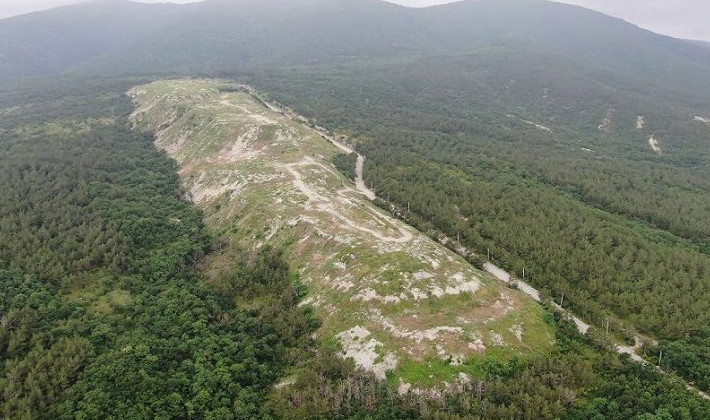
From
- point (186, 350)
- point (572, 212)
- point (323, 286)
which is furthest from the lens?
point (572, 212)

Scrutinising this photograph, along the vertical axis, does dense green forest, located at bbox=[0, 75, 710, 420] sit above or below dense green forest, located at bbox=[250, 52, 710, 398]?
above

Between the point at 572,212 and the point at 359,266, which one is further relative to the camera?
the point at 572,212

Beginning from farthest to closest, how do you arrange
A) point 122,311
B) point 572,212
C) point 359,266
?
point 572,212, point 359,266, point 122,311

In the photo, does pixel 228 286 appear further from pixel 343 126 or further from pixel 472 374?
pixel 343 126

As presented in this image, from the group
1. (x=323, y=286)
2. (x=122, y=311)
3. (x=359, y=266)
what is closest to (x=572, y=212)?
(x=359, y=266)

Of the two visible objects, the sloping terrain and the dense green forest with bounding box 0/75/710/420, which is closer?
the dense green forest with bounding box 0/75/710/420

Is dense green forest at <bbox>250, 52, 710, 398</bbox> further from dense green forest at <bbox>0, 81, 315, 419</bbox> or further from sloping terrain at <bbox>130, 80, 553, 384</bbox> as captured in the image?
dense green forest at <bbox>0, 81, 315, 419</bbox>

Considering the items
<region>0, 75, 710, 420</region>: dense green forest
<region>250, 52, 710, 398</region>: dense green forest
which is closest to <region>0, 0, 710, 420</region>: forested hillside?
<region>0, 75, 710, 420</region>: dense green forest

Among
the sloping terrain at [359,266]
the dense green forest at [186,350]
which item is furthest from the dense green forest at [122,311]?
the sloping terrain at [359,266]

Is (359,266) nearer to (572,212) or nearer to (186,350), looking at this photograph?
(186,350)
